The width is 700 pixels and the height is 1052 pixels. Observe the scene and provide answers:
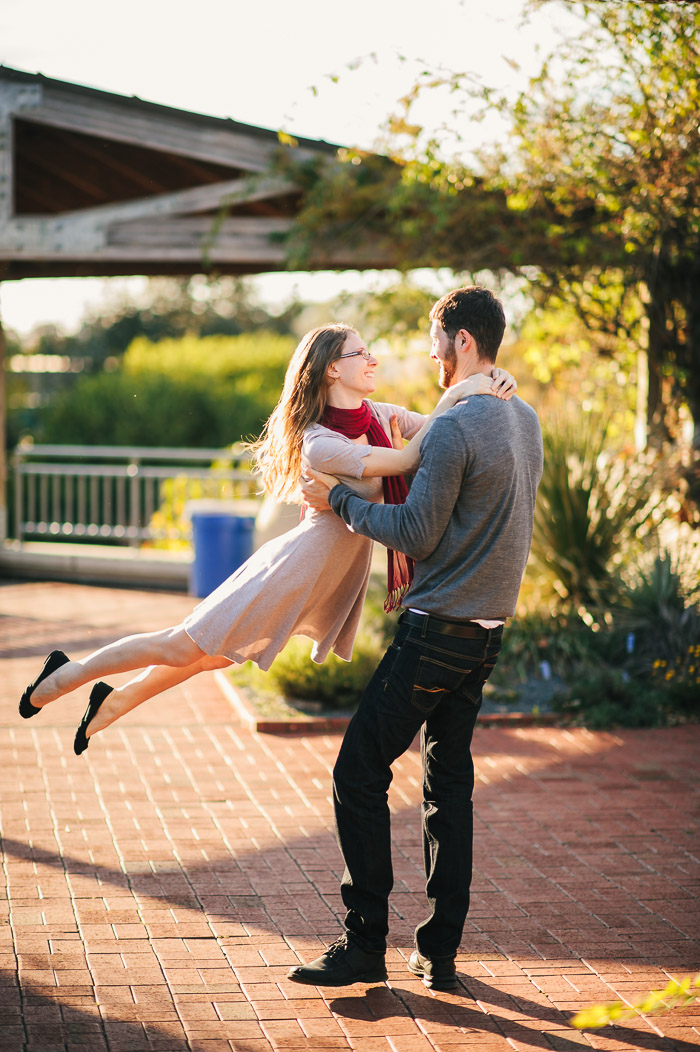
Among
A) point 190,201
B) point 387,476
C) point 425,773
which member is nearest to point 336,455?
point 387,476

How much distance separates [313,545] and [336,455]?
0.31 metres

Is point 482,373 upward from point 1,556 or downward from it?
upward

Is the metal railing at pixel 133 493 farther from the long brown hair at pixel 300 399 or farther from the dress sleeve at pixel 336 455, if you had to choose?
the dress sleeve at pixel 336 455

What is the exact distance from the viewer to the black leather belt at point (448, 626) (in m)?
3.09

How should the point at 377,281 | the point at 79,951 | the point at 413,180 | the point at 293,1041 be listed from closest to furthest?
1. the point at 293,1041
2. the point at 79,951
3. the point at 413,180
4. the point at 377,281

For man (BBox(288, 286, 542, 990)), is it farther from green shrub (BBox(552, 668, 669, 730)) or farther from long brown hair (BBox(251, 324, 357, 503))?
green shrub (BBox(552, 668, 669, 730))

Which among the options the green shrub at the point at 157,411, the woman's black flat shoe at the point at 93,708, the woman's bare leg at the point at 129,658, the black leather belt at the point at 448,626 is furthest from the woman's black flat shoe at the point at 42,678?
the green shrub at the point at 157,411

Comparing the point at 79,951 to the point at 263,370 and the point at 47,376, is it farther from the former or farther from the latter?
the point at 47,376

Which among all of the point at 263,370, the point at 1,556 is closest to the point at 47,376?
the point at 263,370

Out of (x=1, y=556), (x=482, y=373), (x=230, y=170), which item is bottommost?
(x=1, y=556)

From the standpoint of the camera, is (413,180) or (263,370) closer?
(413,180)

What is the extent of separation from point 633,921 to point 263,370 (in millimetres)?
22199

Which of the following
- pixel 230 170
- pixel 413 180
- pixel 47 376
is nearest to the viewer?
pixel 413 180

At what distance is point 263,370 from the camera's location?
995 inches
